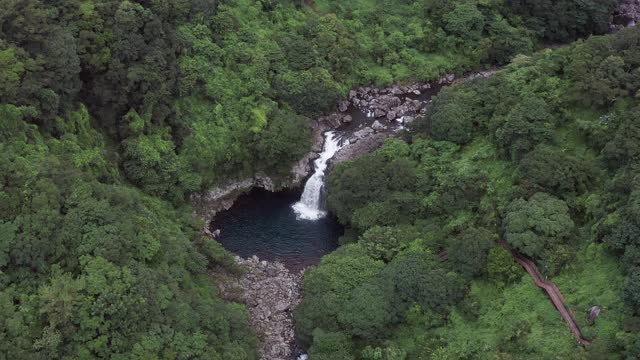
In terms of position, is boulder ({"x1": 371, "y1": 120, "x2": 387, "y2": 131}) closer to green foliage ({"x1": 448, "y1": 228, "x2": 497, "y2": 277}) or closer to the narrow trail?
green foliage ({"x1": 448, "y1": 228, "x2": 497, "y2": 277})

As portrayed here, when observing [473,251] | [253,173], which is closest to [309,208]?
[253,173]

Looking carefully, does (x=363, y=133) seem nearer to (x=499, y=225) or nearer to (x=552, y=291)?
(x=499, y=225)

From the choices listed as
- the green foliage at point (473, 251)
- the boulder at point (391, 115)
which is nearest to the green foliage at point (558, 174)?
the green foliage at point (473, 251)

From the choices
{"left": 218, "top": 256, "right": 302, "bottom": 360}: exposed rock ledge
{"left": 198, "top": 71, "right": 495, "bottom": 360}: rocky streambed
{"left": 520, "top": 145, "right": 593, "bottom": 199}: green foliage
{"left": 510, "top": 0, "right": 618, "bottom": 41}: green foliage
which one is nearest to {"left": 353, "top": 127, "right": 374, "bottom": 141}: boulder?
{"left": 198, "top": 71, "right": 495, "bottom": 360}: rocky streambed

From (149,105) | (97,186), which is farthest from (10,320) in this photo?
(149,105)

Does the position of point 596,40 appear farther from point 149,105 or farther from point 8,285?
point 8,285
